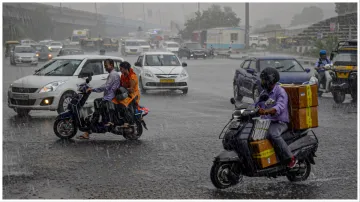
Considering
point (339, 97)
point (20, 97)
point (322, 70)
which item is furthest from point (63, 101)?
point (322, 70)

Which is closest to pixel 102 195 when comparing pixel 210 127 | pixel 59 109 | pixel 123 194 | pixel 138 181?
pixel 123 194

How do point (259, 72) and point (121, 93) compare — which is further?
point (259, 72)

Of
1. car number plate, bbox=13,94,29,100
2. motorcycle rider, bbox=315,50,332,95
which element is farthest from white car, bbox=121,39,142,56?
car number plate, bbox=13,94,29,100

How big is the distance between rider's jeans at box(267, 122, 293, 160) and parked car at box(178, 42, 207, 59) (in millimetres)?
52012

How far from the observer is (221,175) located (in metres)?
7.47

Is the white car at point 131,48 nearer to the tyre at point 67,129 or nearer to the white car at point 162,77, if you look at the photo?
the white car at point 162,77

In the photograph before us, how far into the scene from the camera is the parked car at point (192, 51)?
59500 mm

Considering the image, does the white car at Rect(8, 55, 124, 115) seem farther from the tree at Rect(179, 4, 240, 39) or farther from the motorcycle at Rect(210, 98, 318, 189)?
the tree at Rect(179, 4, 240, 39)

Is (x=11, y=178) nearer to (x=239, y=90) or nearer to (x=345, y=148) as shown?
(x=345, y=148)

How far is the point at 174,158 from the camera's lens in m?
9.61

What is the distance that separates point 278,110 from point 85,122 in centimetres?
491

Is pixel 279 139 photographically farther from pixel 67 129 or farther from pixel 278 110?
pixel 67 129

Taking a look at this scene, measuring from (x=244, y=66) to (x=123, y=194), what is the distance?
13.4 metres

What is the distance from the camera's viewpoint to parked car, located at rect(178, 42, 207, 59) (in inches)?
2343
